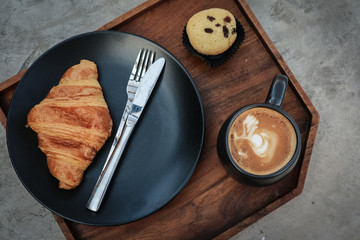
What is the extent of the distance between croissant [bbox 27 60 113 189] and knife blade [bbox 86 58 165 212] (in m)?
0.06

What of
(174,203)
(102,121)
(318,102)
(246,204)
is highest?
(102,121)

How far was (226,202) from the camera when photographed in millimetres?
1158

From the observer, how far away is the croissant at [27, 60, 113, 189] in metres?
1.07

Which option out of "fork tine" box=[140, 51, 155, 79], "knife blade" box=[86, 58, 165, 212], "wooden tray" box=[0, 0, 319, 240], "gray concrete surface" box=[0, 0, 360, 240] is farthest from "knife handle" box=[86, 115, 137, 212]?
"gray concrete surface" box=[0, 0, 360, 240]

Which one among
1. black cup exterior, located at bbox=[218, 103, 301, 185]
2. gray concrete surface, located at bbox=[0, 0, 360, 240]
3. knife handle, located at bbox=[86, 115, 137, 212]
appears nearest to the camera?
black cup exterior, located at bbox=[218, 103, 301, 185]

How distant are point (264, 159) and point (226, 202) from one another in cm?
31

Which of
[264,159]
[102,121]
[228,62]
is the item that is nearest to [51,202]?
[102,121]

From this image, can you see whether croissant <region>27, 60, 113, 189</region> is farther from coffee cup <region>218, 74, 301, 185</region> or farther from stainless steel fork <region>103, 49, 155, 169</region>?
coffee cup <region>218, 74, 301, 185</region>

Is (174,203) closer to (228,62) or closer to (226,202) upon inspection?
(226,202)

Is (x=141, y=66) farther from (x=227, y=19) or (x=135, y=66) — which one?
(x=227, y=19)

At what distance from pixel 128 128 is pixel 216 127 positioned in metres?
0.34

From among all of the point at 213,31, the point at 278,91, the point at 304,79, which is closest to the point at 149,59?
the point at 213,31

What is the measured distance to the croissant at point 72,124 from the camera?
1069mm

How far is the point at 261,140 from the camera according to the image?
938 mm
